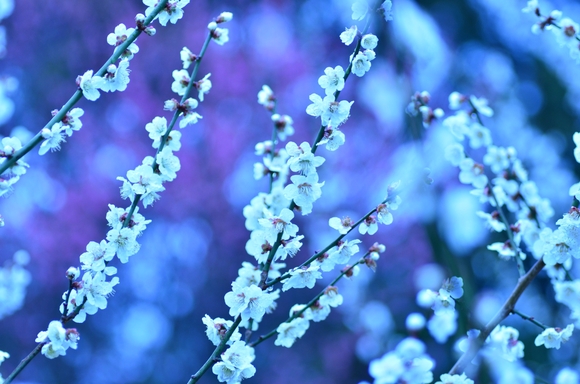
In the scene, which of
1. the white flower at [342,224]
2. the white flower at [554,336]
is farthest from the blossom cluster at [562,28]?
the white flower at [342,224]

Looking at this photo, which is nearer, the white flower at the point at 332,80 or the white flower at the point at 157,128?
the white flower at the point at 332,80

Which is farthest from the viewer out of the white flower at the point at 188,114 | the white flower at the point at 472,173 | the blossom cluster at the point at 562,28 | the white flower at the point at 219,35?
the white flower at the point at 472,173

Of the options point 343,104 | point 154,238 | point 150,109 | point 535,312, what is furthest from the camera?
point 150,109

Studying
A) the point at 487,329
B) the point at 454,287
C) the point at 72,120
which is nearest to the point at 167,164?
the point at 72,120

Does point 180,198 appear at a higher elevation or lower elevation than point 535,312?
higher

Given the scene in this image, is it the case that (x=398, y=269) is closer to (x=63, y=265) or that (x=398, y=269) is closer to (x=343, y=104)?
(x=63, y=265)

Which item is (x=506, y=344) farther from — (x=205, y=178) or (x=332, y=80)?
(x=205, y=178)

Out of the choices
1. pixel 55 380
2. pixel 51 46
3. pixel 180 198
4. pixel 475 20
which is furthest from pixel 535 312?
pixel 51 46

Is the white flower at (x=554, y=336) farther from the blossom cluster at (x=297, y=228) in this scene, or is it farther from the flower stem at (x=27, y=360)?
the flower stem at (x=27, y=360)
